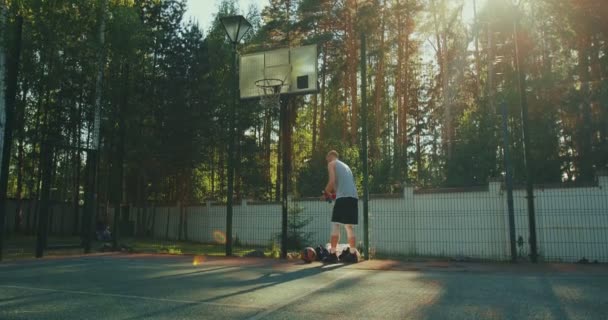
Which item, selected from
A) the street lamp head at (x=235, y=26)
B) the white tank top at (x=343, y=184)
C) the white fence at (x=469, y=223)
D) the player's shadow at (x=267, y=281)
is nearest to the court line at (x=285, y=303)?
the player's shadow at (x=267, y=281)

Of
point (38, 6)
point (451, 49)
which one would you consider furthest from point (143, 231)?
point (451, 49)

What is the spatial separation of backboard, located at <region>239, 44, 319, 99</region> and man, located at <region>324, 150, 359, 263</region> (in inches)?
138

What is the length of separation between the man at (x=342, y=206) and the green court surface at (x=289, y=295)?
5.89 ft

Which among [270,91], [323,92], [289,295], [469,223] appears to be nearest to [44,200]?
[270,91]

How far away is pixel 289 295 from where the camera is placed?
5094mm

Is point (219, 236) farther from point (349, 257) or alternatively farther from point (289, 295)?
point (289, 295)

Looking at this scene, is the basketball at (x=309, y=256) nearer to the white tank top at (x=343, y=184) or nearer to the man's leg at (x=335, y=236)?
the man's leg at (x=335, y=236)

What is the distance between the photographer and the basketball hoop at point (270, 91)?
12.6 meters

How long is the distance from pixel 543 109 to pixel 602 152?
3.60 metres

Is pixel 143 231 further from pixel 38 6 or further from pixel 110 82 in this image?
pixel 38 6

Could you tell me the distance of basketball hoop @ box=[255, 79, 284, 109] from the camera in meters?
12.6

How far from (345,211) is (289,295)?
417cm

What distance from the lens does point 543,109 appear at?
76.8ft

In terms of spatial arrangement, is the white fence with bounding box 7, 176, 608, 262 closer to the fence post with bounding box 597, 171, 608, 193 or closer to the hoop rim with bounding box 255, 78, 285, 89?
the fence post with bounding box 597, 171, 608, 193
